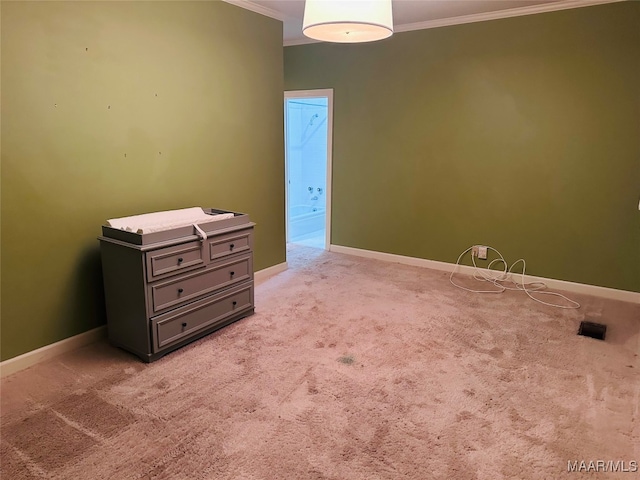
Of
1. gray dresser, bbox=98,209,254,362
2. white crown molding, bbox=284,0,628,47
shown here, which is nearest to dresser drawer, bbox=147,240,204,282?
gray dresser, bbox=98,209,254,362

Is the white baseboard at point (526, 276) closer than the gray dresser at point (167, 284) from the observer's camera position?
No

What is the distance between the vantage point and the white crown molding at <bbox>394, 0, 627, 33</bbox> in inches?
139

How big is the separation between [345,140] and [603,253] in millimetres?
2750

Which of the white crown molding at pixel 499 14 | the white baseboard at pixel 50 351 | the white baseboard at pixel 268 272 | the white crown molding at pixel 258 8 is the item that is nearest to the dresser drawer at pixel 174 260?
the white baseboard at pixel 50 351

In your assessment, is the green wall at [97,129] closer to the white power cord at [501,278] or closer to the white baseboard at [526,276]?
the white baseboard at [526,276]

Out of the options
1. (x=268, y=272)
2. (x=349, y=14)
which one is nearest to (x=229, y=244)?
(x=268, y=272)

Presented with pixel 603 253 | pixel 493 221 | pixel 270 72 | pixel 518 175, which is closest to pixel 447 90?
pixel 518 175

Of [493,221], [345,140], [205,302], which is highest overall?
[345,140]

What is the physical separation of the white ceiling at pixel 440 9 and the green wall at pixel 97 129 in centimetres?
21

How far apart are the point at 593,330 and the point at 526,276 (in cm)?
112

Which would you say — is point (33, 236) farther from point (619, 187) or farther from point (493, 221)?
point (619, 187)

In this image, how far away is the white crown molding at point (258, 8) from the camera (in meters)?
3.54

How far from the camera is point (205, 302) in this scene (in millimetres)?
2936

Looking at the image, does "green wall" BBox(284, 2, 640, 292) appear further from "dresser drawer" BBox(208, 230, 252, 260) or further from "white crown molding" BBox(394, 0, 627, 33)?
"dresser drawer" BBox(208, 230, 252, 260)
